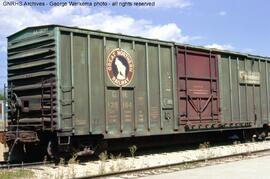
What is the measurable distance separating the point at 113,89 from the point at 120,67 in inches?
30.3

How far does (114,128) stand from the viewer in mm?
13883

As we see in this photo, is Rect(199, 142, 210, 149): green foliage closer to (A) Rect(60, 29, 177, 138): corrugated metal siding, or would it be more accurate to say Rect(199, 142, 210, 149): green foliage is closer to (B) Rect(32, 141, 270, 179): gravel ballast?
(B) Rect(32, 141, 270, 179): gravel ballast

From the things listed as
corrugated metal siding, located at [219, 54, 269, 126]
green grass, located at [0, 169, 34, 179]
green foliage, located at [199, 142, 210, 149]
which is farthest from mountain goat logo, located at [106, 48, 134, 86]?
corrugated metal siding, located at [219, 54, 269, 126]

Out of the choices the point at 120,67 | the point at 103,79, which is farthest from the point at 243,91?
the point at 103,79

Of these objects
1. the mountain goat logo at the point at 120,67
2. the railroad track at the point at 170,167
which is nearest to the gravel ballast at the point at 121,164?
the railroad track at the point at 170,167

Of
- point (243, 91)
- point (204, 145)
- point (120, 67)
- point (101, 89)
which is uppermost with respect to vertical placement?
point (120, 67)

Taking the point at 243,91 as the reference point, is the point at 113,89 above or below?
below

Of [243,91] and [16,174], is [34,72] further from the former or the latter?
[243,91]

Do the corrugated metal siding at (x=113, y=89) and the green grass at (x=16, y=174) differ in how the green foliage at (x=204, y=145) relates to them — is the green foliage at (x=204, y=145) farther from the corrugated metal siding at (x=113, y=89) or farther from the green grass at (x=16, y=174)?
the green grass at (x=16, y=174)

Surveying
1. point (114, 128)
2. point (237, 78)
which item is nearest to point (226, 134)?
point (237, 78)

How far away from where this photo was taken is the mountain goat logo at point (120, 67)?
14008 mm

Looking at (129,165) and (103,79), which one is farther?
(103,79)

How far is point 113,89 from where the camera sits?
14008mm

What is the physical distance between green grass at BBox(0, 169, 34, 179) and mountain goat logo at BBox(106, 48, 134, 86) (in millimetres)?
4083
